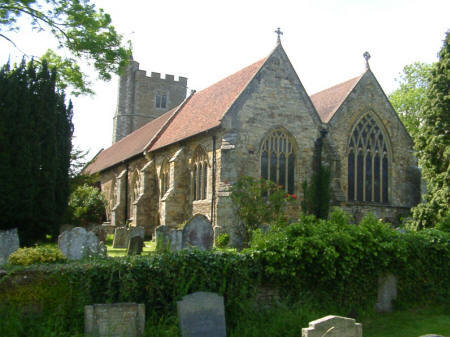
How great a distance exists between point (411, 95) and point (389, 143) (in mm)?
18325

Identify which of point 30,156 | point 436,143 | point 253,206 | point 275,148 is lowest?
point 253,206

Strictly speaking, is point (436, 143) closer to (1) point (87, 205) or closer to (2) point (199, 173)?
(2) point (199, 173)

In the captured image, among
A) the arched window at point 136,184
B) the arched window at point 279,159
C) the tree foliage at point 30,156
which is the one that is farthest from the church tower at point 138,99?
the tree foliage at point 30,156

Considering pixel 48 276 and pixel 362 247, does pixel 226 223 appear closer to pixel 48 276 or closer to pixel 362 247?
pixel 362 247

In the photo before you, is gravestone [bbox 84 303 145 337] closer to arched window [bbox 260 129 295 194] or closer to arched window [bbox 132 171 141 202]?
arched window [bbox 260 129 295 194]

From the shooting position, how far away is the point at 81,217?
2692cm

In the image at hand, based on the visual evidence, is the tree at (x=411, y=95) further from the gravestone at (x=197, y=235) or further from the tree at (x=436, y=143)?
the gravestone at (x=197, y=235)

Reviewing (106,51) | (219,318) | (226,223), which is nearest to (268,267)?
(219,318)

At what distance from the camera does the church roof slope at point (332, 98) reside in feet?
77.6

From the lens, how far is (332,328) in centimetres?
666

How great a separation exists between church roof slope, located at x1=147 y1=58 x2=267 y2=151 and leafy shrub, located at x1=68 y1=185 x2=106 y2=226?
15.3 feet

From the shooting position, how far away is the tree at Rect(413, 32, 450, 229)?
1995 cm

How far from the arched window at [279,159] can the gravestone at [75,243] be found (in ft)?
35.4

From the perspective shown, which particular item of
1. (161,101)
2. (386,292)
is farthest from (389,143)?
(161,101)
